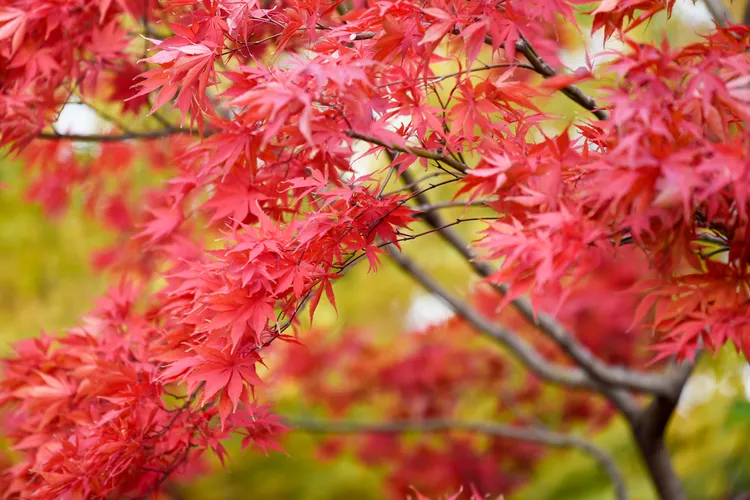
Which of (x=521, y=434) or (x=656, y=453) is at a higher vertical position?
(x=656, y=453)

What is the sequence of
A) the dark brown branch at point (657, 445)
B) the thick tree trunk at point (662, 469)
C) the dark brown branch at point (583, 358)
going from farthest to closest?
the thick tree trunk at point (662, 469), the dark brown branch at point (657, 445), the dark brown branch at point (583, 358)

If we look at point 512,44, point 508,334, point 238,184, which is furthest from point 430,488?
point 512,44

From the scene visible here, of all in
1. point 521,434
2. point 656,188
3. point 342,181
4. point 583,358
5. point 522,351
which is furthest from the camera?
point 521,434

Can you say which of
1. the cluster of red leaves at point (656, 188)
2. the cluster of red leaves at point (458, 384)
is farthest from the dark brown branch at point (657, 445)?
the cluster of red leaves at point (656, 188)

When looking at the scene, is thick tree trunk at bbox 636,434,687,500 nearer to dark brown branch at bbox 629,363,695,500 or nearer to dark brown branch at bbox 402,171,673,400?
dark brown branch at bbox 629,363,695,500

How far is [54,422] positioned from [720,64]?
1485 mm

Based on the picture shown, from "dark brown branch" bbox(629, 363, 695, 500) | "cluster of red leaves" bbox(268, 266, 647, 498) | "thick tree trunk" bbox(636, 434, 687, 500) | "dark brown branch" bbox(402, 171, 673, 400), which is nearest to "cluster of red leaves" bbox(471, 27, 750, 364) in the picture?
"dark brown branch" bbox(402, 171, 673, 400)

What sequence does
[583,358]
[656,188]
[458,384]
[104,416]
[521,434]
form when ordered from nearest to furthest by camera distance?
[656,188], [104,416], [583,358], [521,434], [458,384]

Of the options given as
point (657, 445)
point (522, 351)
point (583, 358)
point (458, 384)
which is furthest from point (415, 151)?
point (458, 384)

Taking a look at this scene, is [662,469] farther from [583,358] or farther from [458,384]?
[458,384]

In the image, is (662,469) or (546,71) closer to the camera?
(546,71)

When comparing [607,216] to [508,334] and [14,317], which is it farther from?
[14,317]

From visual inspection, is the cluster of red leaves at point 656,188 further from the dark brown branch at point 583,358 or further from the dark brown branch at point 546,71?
the dark brown branch at point 583,358

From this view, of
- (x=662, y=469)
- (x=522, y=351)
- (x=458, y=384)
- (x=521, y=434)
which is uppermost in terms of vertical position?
(x=522, y=351)
